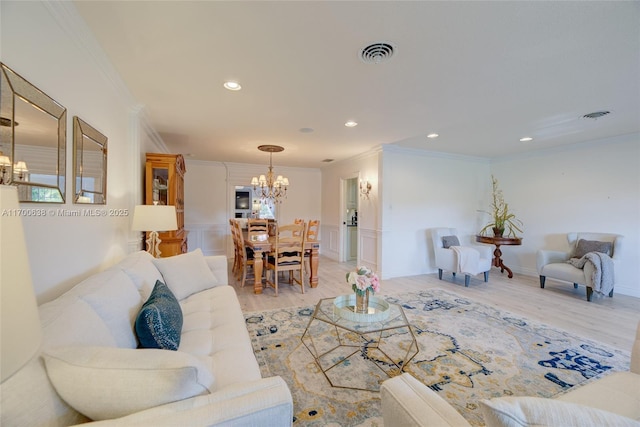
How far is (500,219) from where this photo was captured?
4844 millimetres

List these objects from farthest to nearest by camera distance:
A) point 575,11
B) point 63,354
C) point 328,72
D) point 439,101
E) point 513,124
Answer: point 513,124 → point 439,101 → point 328,72 → point 575,11 → point 63,354

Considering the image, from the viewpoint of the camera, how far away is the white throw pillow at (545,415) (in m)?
0.54

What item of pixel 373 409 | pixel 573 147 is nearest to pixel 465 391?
pixel 373 409

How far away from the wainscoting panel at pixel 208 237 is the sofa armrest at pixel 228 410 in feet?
19.0

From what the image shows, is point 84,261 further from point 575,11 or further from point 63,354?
point 575,11

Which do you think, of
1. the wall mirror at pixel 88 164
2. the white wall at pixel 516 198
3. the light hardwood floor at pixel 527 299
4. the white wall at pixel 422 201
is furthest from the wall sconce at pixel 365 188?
the wall mirror at pixel 88 164

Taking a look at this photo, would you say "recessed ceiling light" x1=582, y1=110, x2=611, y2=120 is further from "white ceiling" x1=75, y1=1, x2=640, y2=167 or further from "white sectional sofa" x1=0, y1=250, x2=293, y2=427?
"white sectional sofa" x1=0, y1=250, x2=293, y2=427

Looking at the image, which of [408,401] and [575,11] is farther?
[575,11]

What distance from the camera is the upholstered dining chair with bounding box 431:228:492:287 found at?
408 centimetres

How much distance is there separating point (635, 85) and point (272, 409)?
149 inches

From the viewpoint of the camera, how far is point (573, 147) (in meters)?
4.36

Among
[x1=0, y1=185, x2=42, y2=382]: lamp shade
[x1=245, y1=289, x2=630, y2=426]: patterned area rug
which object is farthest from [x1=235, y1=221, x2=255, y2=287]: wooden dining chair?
[x1=0, y1=185, x2=42, y2=382]: lamp shade

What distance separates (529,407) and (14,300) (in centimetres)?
108

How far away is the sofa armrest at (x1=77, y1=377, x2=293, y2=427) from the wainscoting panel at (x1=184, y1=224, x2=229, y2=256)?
19.0 feet
